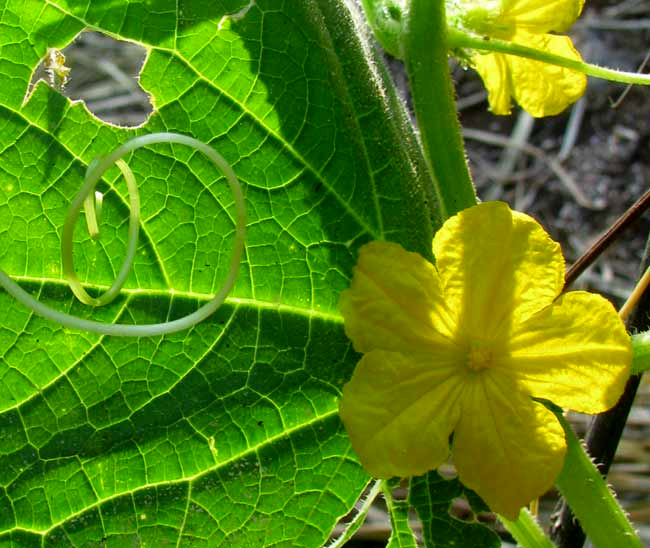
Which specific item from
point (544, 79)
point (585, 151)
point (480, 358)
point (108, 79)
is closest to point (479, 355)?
point (480, 358)

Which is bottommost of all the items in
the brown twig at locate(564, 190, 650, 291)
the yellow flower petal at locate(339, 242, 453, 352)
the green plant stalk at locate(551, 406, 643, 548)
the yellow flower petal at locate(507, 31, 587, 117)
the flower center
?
the green plant stalk at locate(551, 406, 643, 548)

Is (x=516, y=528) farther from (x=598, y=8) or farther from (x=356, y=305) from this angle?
(x=598, y=8)

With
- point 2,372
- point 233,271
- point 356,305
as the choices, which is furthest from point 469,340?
point 2,372

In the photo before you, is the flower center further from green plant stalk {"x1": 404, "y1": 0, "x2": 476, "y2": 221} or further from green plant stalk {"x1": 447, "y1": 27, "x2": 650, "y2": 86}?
green plant stalk {"x1": 447, "y1": 27, "x2": 650, "y2": 86}

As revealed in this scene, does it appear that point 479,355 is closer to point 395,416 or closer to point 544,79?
point 395,416

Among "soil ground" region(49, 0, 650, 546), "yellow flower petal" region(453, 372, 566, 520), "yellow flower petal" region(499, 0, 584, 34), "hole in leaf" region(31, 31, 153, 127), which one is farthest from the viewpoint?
"hole in leaf" region(31, 31, 153, 127)

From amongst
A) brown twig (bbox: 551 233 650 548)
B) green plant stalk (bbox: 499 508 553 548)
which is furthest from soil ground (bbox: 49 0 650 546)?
green plant stalk (bbox: 499 508 553 548)

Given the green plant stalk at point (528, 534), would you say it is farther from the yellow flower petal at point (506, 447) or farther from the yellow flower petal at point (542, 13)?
the yellow flower petal at point (542, 13)
